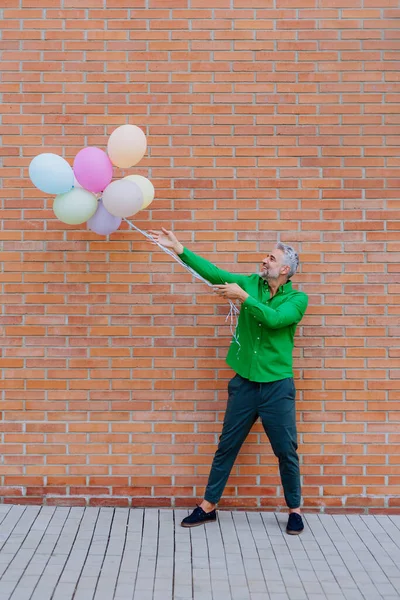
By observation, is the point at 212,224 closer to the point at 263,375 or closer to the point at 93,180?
the point at 93,180

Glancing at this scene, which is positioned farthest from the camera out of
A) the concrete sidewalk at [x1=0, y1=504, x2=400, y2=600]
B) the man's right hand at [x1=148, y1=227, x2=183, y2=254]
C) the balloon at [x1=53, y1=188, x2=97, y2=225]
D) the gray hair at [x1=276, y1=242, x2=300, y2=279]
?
the gray hair at [x1=276, y1=242, x2=300, y2=279]

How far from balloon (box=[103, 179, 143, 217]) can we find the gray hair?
978 millimetres

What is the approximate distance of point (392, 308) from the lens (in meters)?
4.68

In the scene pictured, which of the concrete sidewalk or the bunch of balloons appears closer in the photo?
the concrete sidewalk

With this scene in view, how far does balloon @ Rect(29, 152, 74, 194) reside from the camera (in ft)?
13.2

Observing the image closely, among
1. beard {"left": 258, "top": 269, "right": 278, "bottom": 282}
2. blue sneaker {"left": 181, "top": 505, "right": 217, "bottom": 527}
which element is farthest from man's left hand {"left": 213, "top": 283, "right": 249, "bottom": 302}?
blue sneaker {"left": 181, "top": 505, "right": 217, "bottom": 527}

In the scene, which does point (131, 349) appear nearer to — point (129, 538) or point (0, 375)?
point (0, 375)

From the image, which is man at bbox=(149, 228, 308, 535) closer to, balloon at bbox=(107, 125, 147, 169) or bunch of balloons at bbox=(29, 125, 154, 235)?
bunch of balloons at bbox=(29, 125, 154, 235)

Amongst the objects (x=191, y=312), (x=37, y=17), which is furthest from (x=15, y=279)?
(x=37, y=17)

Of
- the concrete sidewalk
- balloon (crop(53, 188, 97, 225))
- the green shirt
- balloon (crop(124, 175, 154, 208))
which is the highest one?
balloon (crop(124, 175, 154, 208))

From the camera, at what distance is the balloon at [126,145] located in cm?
403

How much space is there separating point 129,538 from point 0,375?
148 centimetres

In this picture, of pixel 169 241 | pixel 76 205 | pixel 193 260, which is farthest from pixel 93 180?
pixel 193 260

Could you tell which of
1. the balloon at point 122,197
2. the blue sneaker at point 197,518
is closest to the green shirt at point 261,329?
the balloon at point 122,197
